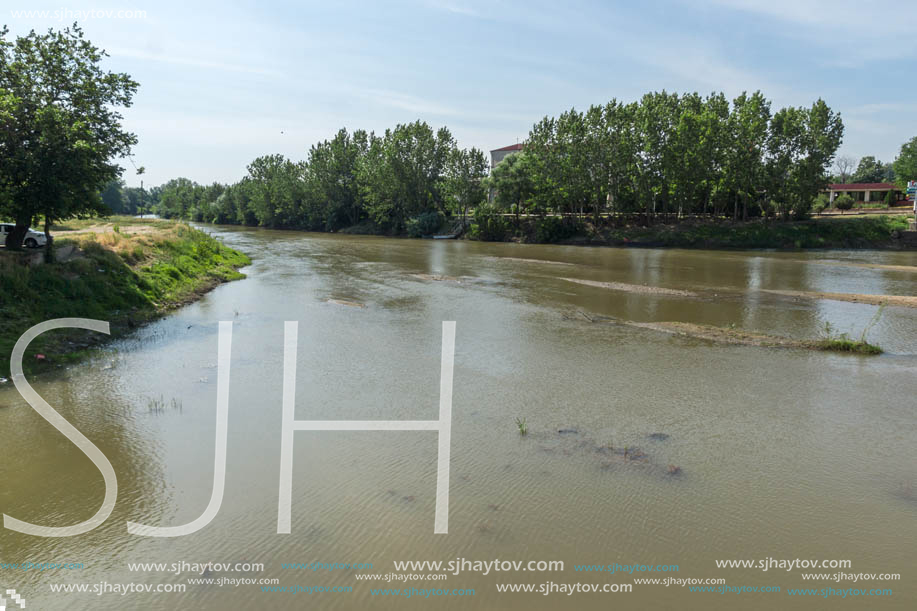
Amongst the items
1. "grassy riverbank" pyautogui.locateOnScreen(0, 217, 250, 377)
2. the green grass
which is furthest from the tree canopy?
the green grass

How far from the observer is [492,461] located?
30.1 feet

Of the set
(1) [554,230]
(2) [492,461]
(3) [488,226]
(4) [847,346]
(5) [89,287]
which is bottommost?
(2) [492,461]

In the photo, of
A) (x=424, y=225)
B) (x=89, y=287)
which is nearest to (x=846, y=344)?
(x=89, y=287)

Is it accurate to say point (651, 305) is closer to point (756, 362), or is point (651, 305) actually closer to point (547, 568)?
point (756, 362)

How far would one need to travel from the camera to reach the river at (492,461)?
6.49m

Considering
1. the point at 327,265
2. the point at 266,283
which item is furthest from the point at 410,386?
the point at 327,265

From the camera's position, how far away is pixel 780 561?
21.7 ft

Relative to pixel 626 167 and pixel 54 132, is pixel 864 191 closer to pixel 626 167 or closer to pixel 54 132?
pixel 626 167

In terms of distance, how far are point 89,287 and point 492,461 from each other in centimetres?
1675

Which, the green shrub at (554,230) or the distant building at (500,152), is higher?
the distant building at (500,152)

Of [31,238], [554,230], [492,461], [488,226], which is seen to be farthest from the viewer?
[488,226]

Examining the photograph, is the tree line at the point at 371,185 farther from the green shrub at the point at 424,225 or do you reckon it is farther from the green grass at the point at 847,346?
the green grass at the point at 847,346

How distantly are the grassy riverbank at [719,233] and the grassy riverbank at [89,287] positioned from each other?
44.0m

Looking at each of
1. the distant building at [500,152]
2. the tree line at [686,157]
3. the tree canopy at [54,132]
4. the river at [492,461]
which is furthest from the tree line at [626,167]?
the tree canopy at [54,132]
